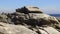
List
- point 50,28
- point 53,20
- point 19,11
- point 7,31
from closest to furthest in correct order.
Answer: point 7,31, point 50,28, point 53,20, point 19,11

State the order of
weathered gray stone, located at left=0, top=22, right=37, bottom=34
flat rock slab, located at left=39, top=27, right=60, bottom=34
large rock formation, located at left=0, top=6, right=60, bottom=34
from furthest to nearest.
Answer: flat rock slab, located at left=39, top=27, right=60, bottom=34
large rock formation, located at left=0, top=6, right=60, bottom=34
weathered gray stone, located at left=0, top=22, right=37, bottom=34

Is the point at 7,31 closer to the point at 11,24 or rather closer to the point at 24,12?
the point at 11,24

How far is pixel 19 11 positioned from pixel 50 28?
5.09m

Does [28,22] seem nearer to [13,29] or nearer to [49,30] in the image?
[49,30]

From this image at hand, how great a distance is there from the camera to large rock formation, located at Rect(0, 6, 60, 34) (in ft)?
65.8

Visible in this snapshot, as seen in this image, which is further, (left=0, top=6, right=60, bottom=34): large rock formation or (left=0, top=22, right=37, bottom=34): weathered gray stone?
(left=0, top=6, right=60, bottom=34): large rock formation

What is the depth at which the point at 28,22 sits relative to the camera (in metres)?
22.2

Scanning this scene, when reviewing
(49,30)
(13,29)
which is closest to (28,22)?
(49,30)

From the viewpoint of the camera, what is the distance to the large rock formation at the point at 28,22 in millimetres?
20062

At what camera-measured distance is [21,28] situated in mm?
20250

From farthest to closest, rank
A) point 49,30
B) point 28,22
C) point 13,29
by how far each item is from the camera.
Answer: point 28,22 < point 49,30 < point 13,29

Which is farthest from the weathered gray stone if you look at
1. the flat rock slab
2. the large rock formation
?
the flat rock slab

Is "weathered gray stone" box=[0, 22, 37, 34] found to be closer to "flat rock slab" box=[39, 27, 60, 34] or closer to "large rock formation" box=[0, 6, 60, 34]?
"large rock formation" box=[0, 6, 60, 34]

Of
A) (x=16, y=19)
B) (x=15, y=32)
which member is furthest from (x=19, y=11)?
(x=15, y=32)
